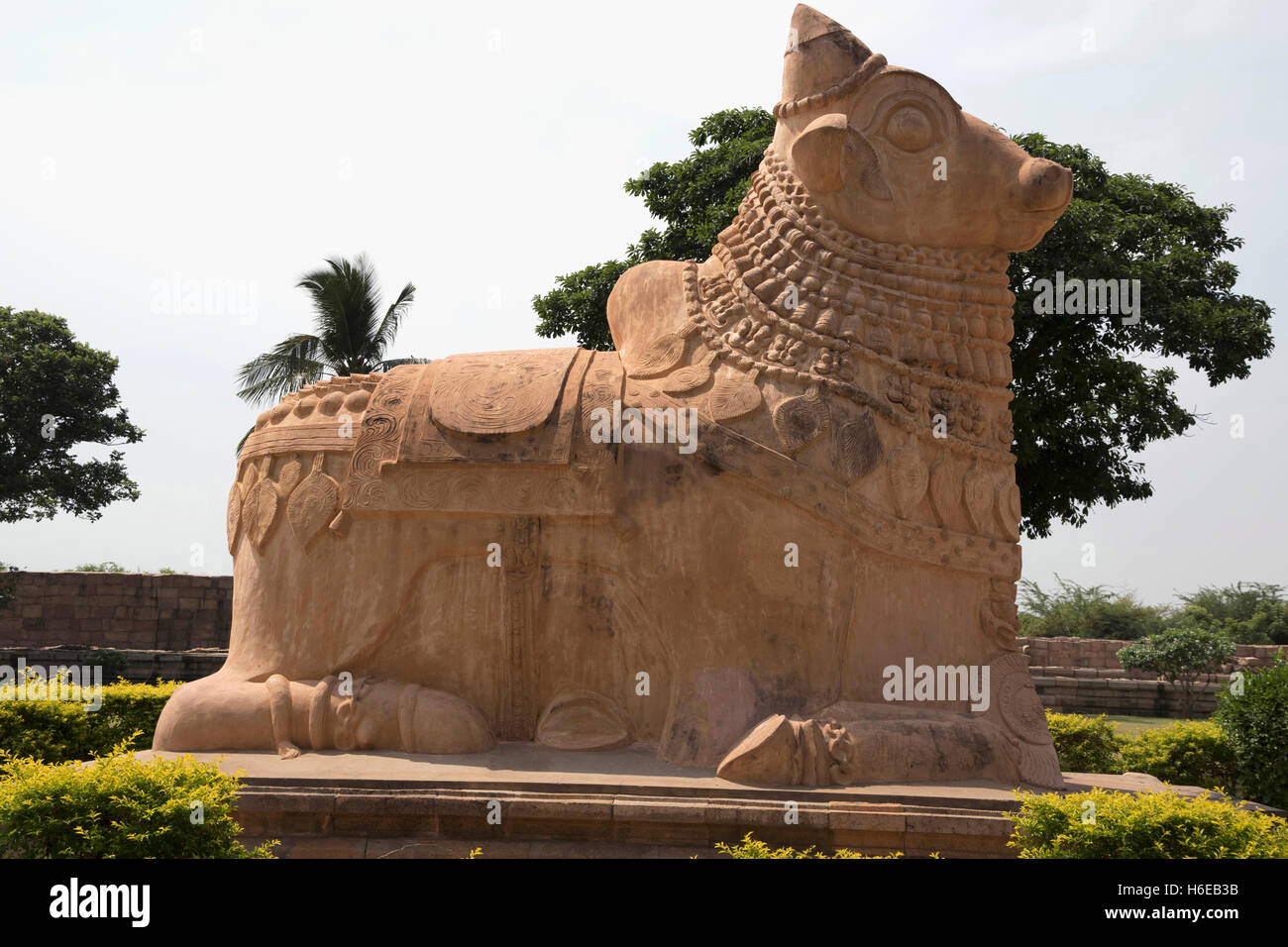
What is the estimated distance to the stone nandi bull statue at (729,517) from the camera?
5.09 metres

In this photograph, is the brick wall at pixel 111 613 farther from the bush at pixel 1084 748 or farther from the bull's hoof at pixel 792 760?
the bull's hoof at pixel 792 760

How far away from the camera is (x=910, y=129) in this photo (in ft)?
17.9

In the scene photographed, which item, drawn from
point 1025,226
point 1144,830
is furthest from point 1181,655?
point 1144,830

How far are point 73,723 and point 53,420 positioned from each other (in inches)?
646

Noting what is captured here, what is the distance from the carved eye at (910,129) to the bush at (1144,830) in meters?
3.35

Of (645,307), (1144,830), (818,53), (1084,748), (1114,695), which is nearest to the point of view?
(1144,830)

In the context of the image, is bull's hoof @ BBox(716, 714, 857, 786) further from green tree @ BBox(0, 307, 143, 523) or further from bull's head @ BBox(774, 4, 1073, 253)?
green tree @ BBox(0, 307, 143, 523)

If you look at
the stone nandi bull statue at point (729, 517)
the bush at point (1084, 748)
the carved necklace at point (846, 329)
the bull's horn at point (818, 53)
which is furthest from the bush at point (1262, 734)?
the bull's horn at point (818, 53)

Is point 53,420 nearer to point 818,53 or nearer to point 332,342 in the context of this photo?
point 332,342

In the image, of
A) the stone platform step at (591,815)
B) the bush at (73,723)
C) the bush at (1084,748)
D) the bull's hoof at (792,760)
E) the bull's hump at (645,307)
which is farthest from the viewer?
the bush at (1084,748)

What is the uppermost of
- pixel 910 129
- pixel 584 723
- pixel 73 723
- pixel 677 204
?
pixel 677 204

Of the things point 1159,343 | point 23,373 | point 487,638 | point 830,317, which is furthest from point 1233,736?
A: point 23,373

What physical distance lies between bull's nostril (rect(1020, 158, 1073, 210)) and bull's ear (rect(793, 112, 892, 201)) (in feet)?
2.35

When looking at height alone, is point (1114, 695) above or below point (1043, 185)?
below
